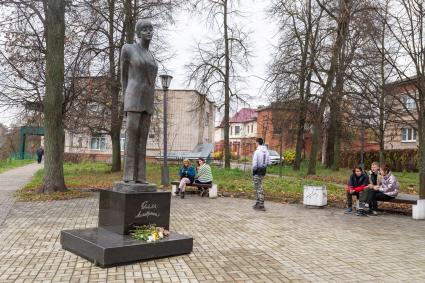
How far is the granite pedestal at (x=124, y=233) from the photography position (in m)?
5.66

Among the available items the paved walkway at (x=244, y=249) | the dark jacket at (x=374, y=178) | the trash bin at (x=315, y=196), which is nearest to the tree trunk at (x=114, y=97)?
the paved walkway at (x=244, y=249)

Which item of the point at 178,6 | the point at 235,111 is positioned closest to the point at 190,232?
the point at 178,6

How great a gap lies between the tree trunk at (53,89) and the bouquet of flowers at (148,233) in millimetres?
8089

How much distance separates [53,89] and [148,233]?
8.62 meters

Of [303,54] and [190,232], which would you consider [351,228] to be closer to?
[190,232]

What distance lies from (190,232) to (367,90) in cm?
715

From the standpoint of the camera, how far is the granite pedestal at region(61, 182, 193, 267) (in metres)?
5.66

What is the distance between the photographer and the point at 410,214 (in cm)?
1164

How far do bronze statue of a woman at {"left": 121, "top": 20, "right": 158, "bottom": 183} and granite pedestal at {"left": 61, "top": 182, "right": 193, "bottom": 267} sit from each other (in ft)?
1.41

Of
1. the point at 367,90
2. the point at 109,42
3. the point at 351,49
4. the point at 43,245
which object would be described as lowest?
the point at 43,245

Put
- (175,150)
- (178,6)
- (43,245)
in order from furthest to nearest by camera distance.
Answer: (175,150) < (178,6) < (43,245)

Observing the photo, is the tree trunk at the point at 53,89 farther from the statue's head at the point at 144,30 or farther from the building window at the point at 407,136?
the building window at the point at 407,136

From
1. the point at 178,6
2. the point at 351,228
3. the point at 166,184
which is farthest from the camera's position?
the point at 178,6

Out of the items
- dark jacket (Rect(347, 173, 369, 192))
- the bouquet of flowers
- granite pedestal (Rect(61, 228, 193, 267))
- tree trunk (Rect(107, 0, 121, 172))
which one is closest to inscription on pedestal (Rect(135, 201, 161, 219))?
the bouquet of flowers
